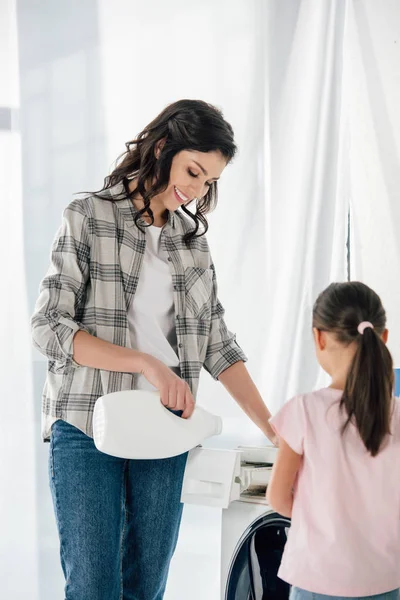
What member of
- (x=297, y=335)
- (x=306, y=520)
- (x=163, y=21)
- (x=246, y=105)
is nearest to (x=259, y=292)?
(x=297, y=335)

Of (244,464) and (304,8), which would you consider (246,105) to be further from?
(244,464)

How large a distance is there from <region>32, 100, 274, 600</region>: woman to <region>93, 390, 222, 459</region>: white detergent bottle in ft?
0.10

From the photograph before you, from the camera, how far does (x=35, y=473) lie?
7.71 feet

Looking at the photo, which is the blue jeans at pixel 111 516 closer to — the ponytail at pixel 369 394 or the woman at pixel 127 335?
the woman at pixel 127 335

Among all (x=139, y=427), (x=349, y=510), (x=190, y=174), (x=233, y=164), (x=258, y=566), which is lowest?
(x=258, y=566)

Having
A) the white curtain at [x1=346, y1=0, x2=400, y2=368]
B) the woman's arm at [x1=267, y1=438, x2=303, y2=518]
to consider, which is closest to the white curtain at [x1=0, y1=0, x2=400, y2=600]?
the white curtain at [x1=346, y1=0, x2=400, y2=368]

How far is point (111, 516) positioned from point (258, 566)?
45cm

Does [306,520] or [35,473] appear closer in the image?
[306,520]

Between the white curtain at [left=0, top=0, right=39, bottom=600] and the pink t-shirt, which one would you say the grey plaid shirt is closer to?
the pink t-shirt

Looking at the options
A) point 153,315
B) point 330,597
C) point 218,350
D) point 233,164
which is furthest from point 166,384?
point 233,164

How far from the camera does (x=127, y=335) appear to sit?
1447 mm

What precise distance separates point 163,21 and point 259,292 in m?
0.95

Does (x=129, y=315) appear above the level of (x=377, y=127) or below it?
below

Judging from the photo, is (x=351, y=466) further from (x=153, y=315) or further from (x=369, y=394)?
(x=153, y=315)
